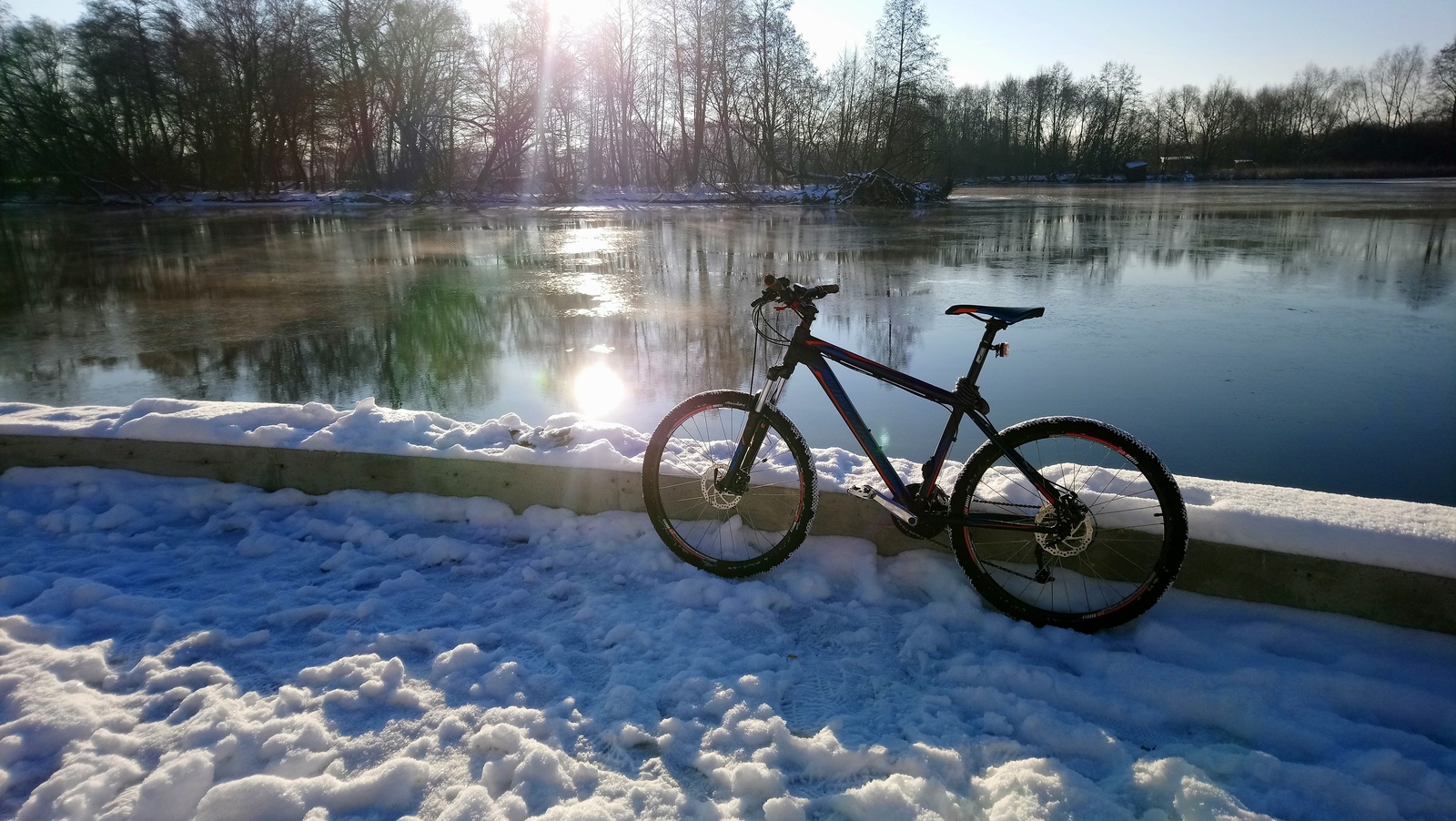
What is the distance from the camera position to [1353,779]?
2.32m

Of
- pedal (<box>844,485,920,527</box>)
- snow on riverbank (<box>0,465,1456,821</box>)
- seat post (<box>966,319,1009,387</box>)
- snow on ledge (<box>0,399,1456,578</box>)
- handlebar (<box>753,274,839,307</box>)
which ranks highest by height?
handlebar (<box>753,274,839,307</box>)

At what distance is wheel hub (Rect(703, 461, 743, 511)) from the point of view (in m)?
3.78

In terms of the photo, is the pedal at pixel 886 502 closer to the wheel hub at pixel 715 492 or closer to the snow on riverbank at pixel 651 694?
the snow on riverbank at pixel 651 694

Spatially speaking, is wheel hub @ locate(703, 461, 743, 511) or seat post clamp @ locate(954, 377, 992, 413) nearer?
seat post clamp @ locate(954, 377, 992, 413)

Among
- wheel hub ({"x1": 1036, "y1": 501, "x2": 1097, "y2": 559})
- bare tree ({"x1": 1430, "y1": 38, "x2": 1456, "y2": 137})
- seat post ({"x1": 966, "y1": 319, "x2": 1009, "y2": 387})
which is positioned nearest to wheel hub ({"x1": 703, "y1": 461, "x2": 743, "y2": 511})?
seat post ({"x1": 966, "y1": 319, "x2": 1009, "y2": 387})

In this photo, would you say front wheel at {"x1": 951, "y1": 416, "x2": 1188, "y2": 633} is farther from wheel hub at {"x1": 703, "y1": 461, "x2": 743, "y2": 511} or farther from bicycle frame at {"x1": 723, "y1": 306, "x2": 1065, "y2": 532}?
wheel hub at {"x1": 703, "y1": 461, "x2": 743, "y2": 511}

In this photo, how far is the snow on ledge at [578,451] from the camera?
3.03 meters

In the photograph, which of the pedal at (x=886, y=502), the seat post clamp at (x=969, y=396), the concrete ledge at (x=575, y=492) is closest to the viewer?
the concrete ledge at (x=575, y=492)

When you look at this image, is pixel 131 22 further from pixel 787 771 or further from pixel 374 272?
pixel 787 771

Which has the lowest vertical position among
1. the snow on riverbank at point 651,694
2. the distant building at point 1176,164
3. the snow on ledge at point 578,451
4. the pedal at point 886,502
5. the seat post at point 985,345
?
the snow on riverbank at point 651,694

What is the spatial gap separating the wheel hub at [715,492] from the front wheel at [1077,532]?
1.03 meters

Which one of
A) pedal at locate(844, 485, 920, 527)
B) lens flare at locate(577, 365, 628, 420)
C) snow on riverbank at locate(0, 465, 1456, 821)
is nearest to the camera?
snow on riverbank at locate(0, 465, 1456, 821)

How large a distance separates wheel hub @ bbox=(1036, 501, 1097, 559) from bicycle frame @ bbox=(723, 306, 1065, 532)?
0.04 meters

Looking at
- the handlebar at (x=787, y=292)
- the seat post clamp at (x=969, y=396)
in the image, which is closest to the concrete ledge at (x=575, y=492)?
the seat post clamp at (x=969, y=396)
